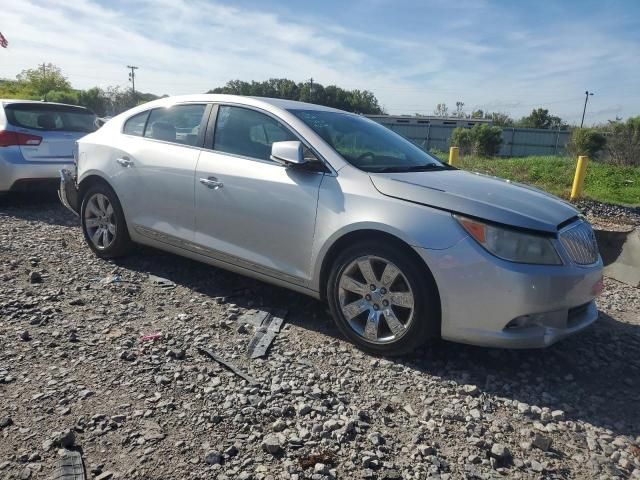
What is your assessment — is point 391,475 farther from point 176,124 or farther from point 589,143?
point 589,143

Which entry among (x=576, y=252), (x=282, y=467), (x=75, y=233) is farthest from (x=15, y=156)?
(x=576, y=252)

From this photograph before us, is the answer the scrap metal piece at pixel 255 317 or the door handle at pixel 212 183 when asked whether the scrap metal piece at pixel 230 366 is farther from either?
the door handle at pixel 212 183

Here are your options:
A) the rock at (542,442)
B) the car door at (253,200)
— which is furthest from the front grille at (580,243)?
the car door at (253,200)

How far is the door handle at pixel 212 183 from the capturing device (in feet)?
13.3

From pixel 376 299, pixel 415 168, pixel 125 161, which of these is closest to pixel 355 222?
pixel 376 299

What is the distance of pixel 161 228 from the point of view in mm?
4531

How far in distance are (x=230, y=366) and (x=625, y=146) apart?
17024 millimetres

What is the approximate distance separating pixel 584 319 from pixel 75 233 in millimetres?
5548

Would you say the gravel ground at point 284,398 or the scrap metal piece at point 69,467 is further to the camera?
the gravel ground at point 284,398

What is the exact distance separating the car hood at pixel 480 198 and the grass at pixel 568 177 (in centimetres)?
771

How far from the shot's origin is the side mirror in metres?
3.55

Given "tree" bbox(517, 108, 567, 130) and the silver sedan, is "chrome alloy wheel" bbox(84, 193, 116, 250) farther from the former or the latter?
"tree" bbox(517, 108, 567, 130)

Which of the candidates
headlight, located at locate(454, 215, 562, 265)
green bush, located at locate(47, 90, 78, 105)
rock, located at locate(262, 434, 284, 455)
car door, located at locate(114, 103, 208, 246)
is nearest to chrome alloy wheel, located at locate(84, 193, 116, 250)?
car door, located at locate(114, 103, 208, 246)

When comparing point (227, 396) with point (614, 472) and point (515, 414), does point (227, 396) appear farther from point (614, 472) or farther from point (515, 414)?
point (614, 472)
